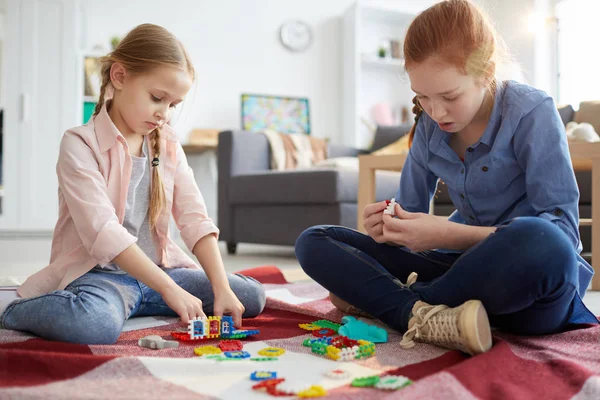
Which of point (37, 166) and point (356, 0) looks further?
point (356, 0)

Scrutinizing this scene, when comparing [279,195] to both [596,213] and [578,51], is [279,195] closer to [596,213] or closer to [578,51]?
[596,213]

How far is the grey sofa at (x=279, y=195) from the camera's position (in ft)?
8.16

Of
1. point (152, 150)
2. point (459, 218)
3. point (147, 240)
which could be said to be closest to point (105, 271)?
point (147, 240)

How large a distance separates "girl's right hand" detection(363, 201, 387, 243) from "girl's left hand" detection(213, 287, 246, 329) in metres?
0.27

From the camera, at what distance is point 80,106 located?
12.9 feet

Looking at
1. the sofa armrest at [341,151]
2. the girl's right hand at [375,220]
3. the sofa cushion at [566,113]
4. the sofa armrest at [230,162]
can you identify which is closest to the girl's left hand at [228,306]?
the girl's right hand at [375,220]

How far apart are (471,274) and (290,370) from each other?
12.3 inches

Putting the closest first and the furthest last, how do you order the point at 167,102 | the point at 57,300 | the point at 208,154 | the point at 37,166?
1. the point at 57,300
2. the point at 167,102
3. the point at 37,166
4. the point at 208,154

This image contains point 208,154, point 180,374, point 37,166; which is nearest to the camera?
point 180,374

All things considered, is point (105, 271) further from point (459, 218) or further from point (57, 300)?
point (459, 218)

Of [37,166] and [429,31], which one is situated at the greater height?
[429,31]

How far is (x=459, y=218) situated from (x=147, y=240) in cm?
61

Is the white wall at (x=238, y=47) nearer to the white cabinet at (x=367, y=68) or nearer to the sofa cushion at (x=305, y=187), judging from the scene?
the white cabinet at (x=367, y=68)

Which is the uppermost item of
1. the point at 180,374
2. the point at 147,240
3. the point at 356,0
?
the point at 356,0
